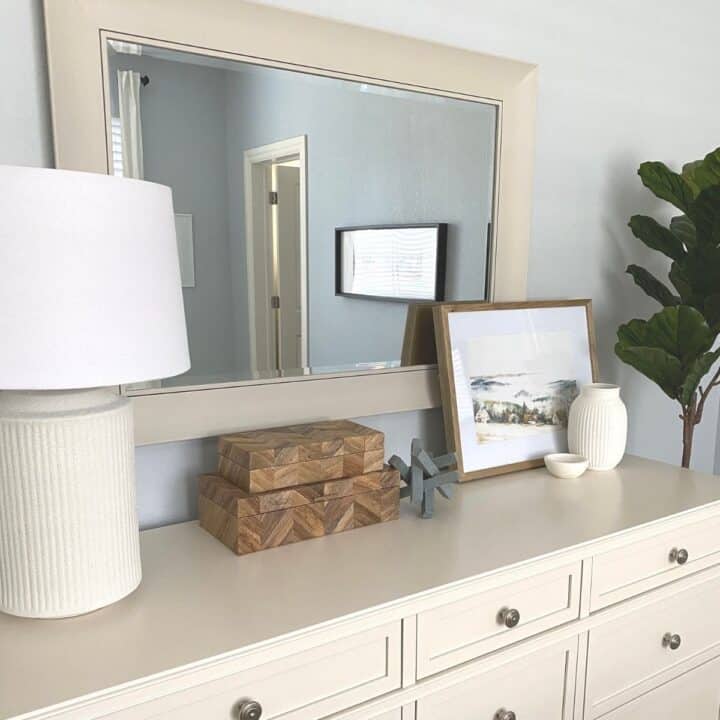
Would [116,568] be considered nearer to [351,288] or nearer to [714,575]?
[351,288]

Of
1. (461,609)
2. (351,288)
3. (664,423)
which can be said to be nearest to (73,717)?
(461,609)

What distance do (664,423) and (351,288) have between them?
1343mm

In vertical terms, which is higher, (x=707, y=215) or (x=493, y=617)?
(x=707, y=215)

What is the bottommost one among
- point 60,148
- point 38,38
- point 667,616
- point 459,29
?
point 667,616

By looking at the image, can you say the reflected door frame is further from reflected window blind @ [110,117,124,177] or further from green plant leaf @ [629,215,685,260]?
green plant leaf @ [629,215,685,260]

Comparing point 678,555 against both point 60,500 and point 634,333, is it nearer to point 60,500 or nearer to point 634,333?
point 634,333

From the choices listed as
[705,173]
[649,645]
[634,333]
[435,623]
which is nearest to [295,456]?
[435,623]

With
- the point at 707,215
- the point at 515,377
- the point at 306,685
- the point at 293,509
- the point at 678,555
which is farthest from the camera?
the point at 707,215

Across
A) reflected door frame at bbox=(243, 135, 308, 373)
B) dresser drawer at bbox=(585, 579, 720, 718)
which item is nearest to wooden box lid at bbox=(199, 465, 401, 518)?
reflected door frame at bbox=(243, 135, 308, 373)

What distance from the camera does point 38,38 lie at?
116 cm

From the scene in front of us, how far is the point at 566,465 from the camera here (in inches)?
63.9

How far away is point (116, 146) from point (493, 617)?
1.02 metres

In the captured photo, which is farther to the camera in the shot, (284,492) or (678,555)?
(678,555)

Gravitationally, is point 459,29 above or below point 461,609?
above
